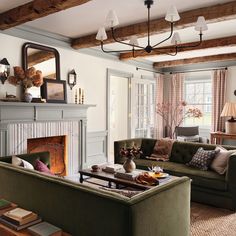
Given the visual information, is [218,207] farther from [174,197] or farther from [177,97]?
[177,97]

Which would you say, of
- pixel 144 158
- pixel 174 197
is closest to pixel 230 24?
pixel 144 158

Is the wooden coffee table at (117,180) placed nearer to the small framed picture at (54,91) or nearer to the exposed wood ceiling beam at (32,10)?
the small framed picture at (54,91)

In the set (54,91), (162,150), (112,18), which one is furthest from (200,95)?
(112,18)

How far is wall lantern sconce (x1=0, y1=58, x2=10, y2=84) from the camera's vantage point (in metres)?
3.86

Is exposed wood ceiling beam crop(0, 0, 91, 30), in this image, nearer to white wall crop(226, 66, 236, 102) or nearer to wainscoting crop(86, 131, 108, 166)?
wainscoting crop(86, 131, 108, 166)

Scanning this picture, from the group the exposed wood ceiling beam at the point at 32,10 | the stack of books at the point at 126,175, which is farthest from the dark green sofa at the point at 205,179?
the exposed wood ceiling beam at the point at 32,10

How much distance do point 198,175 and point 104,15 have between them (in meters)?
2.59

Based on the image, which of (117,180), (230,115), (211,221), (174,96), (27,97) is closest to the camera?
(211,221)

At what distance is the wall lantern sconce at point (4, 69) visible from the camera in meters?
3.86

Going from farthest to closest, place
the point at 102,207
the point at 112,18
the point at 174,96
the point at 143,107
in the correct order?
the point at 174,96, the point at 143,107, the point at 112,18, the point at 102,207

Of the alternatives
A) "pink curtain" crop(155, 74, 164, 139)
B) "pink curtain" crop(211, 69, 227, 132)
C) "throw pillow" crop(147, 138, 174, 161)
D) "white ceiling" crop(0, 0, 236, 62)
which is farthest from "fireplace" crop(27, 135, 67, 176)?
"pink curtain" crop(211, 69, 227, 132)

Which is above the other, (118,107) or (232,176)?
(118,107)

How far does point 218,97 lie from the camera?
21.5ft

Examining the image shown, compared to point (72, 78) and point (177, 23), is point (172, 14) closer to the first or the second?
point (177, 23)
